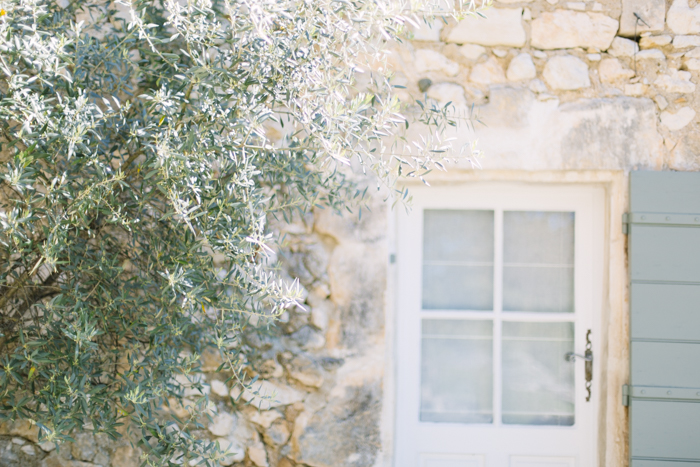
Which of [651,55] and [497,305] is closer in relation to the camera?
[651,55]

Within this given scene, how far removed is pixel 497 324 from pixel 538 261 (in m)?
0.39

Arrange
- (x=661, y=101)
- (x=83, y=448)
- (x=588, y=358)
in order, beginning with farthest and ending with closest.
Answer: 1. (x=588, y=358)
2. (x=661, y=101)
3. (x=83, y=448)

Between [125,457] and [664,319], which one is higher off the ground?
[664,319]

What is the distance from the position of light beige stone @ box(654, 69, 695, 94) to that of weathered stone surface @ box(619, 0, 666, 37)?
0.23m

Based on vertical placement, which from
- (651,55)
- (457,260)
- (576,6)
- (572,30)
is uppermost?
(576,6)

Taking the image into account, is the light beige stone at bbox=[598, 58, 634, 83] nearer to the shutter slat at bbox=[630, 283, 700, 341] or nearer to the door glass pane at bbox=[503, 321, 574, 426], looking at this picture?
the shutter slat at bbox=[630, 283, 700, 341]

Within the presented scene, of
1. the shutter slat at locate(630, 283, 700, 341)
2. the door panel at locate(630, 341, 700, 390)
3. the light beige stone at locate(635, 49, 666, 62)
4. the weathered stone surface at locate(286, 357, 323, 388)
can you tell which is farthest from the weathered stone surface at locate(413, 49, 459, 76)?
the door panel at locate(630, 341, 700, 390)

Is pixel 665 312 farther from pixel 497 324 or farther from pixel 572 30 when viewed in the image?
pixel 572 30

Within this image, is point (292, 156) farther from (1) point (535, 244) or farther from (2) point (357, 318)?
(1) point (535, 244)

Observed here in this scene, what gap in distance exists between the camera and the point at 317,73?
172 cm

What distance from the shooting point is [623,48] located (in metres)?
2.69

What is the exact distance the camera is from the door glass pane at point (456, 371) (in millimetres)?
2842

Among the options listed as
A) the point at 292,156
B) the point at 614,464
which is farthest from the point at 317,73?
the point at 614,464

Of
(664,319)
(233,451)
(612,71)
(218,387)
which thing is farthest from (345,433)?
(612,71)
